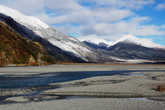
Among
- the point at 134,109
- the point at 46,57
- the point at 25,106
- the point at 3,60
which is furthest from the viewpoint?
the point at 46,57

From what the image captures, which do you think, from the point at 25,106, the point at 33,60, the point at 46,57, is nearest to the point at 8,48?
the point at 33,60

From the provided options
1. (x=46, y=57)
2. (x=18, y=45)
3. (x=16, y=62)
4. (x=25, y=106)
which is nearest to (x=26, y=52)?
(x=18, y=45)

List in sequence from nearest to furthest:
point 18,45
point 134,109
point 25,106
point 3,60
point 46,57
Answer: point 134,109 < point 25,106 < point 3,60 < point 18,45 < point 46,57

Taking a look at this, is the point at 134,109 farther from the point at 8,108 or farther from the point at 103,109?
the point at 8,108

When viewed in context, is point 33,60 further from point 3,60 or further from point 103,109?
point 103,109

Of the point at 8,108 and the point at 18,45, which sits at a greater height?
the point at 18,45

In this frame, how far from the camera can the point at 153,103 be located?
16.6m

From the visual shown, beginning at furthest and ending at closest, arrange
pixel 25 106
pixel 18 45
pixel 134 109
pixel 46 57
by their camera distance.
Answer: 1. pixel 46 57
2. pixel 18 45
3. pixel 25 106
4. pixel 134 109

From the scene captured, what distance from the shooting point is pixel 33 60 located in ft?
364

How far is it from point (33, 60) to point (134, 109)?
Answer: 3955 inches

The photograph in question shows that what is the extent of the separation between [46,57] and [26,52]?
71.0 feet

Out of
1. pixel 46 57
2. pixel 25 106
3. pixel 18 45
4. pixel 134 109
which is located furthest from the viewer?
pixel 46 57

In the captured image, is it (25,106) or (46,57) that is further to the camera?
(46,57)

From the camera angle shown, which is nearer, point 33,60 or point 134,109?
point 134,109
